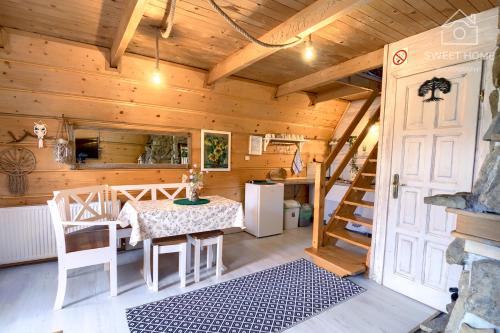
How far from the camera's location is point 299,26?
2297 mm

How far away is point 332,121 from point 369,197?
2.06 m

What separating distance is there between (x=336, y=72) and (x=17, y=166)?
13.7ft

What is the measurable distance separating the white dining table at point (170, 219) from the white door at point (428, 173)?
5.73 ft

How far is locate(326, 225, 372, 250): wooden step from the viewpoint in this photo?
3.08m

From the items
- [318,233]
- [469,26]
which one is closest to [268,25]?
[469,26]

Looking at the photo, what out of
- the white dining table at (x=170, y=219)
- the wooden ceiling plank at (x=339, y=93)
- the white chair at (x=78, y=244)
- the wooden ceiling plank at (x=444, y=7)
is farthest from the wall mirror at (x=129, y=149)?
the wooden ceiling plank at (x=444, y=7)

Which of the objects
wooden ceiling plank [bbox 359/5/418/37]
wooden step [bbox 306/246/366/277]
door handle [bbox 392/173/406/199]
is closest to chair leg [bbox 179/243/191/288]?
wooden step [bbox 306/246/366/277]

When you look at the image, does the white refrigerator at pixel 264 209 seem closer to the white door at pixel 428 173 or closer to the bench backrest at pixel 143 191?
the bench backrest at pixel 143 191

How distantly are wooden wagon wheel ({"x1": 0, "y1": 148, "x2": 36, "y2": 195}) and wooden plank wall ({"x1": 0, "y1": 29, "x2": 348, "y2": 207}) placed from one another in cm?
7

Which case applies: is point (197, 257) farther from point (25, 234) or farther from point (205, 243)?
point (25, 234)

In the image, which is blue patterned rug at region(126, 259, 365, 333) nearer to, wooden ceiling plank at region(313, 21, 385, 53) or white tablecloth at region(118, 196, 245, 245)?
white tablecloth at region(118, 196, 245, 245)

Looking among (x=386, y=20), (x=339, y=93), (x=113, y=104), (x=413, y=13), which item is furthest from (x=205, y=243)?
(x=339, y=93)

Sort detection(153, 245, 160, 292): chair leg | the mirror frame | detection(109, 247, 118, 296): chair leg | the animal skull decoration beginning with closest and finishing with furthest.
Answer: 1. detection(109, 247, 118, 296): chair leg
2. detection(153, 245, 160, 292): chair leg
3. the animal skull decoration
4. the mirror frame

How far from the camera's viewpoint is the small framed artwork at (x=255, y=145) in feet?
15.3
